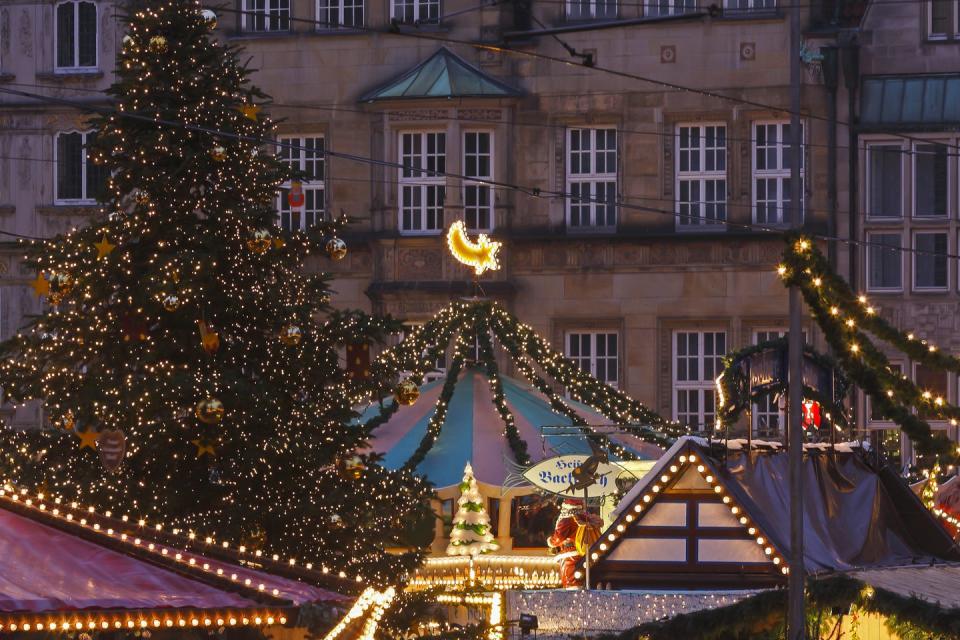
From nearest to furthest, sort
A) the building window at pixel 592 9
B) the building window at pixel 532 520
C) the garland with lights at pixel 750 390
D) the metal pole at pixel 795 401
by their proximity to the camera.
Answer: the metal pole at pixel 795 401
the garland with lights at pixel 750 390
the building window at pixel 532 520
the building window at pixel 592 9

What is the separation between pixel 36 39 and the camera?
122 ft

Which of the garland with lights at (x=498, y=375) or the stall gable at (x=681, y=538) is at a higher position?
the garland with lights at (x=498, y=375)

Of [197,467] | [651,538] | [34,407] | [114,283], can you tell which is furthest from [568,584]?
[34,407]

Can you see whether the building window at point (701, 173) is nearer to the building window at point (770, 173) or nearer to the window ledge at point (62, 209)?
the building window at point (770, 173)

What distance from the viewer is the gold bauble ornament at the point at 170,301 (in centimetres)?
1956

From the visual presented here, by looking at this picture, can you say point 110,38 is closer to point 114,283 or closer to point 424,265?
point 424,265

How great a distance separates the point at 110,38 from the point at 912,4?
45.0ft

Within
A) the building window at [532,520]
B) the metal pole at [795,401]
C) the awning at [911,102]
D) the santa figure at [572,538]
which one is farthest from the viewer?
the awning at [911,102]

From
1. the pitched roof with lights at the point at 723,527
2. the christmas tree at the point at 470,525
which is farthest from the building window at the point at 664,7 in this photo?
the pitched roof with lights at the point at 723,527

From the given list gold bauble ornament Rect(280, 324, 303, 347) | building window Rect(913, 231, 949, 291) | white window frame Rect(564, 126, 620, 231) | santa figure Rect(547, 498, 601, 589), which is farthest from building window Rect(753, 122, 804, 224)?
gold bauble ornament Rect(280, 324, 303, 347)

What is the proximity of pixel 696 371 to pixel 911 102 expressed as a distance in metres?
5.66

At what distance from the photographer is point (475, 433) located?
2886 centimetres

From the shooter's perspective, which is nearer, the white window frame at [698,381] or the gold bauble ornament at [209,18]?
the gold bauble ornament at [209,18]

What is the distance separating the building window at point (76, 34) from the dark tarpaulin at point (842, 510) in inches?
775
